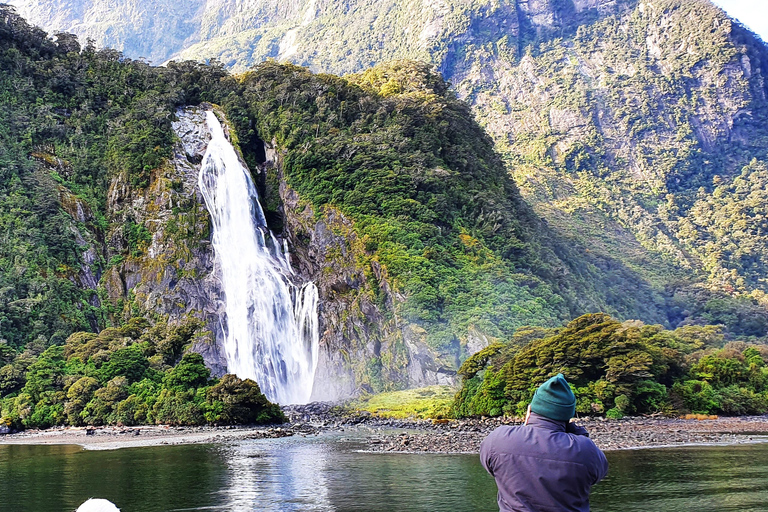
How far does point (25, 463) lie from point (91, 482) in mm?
6913

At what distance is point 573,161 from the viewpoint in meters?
122

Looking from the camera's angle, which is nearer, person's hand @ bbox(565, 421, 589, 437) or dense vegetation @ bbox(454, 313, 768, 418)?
person's hand @ bbox(565, 421, 589, 437)

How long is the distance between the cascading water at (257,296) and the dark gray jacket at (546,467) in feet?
164

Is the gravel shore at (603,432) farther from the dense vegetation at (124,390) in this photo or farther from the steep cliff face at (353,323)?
the steep cliff face at (353,323)

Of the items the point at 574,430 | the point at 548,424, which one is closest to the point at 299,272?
the point at 574,430

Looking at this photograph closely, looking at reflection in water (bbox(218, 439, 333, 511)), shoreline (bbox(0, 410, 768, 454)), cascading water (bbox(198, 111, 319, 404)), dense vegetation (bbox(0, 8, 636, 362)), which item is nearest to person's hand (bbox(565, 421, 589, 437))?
reflection in water (bbox(218, 439, 333, 511))

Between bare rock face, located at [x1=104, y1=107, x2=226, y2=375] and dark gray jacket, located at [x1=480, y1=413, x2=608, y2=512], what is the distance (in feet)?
166

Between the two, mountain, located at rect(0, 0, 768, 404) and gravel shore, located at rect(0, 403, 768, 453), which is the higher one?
mountain, located at rect(0, 0, 768, 404)

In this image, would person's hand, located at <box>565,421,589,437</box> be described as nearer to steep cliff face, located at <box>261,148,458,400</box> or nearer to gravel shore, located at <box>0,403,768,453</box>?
gravel shore, located at <box>0,403,768,453</box>

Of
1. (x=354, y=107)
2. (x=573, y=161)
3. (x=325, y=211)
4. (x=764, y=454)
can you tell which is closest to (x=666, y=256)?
(x=573, y=161)

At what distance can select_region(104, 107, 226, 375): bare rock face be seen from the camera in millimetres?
58062

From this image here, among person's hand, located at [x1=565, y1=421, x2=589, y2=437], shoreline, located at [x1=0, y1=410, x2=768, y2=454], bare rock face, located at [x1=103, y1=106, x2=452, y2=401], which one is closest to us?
person's hand, located at [x1=565, y1=421, x2=589, y2=437]

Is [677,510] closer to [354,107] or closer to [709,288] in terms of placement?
[354,107]

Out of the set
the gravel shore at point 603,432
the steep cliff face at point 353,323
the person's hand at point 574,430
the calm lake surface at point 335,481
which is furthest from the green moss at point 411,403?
the person's hand at point 574,430
